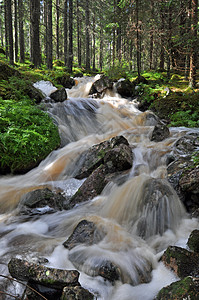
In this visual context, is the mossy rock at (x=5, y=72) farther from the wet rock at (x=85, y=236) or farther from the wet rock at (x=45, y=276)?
the wet rock at (x=45, y=276)

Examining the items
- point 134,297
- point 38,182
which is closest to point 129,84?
point 38,182

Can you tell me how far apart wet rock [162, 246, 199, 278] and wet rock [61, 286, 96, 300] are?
1.21m

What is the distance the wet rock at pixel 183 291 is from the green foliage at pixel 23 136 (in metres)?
4.71

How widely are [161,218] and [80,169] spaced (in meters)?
2.65

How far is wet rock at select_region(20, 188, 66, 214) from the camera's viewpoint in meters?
4.48

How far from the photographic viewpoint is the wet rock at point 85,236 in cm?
343

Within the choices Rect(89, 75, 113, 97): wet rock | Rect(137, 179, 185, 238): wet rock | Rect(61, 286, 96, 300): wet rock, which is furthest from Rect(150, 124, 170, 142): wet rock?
Rect(61, 286, 96, 300): wet rock

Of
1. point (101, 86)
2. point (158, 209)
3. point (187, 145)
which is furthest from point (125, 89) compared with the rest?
point (158, 209)

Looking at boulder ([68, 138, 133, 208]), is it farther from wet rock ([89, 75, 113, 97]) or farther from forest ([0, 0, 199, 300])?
wet rock ([89, 75, 113, 97])

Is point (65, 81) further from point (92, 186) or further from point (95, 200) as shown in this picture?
point (95, 200)

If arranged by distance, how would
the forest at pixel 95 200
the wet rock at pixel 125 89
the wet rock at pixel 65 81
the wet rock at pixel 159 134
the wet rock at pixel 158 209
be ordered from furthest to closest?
the wet rock at pixel 65 81 < the wet rock at pixel 125 89 < the wet rock at pixel 159 134 < the wet rock at pixel 158 209 < the forest at pixel 95 200

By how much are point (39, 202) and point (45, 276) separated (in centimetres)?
228

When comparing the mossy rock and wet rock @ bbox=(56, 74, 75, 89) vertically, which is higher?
the mossy rock

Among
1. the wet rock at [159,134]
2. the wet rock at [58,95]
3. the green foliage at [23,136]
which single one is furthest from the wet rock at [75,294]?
the wet rock at [58,95]
